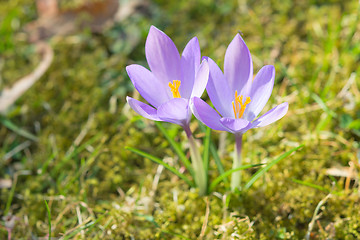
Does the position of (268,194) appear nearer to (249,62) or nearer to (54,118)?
(249,62)

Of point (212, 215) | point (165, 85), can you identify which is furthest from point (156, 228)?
point (165, 85)

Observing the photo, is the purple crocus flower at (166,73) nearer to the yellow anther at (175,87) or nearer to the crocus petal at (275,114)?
the yellow anther at (175,87)

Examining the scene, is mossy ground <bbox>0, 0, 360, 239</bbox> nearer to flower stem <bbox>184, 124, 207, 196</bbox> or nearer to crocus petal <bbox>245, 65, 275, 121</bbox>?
flower stem <bbox>184, 124, 207, 196</bbox>

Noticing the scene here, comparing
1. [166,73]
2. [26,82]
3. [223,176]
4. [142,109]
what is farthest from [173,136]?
[26,82]

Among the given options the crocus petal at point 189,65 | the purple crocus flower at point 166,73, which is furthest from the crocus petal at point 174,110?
the crocus petal at point 189,65

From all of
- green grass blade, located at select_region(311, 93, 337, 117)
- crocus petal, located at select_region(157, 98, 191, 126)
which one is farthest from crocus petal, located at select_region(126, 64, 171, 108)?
green grass blade, located at select_region(311, 93, 337, 117)

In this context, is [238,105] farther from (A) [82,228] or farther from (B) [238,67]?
(A) [82,228]
